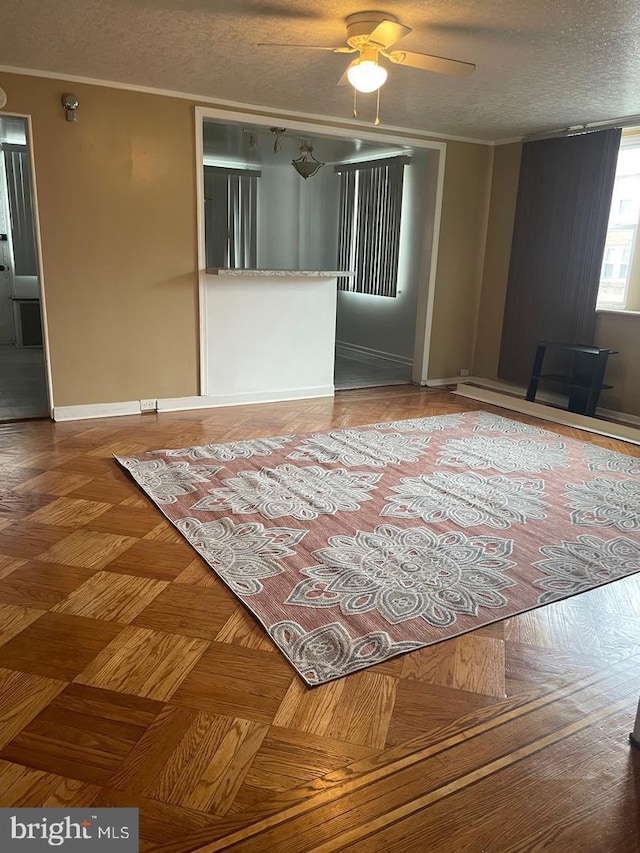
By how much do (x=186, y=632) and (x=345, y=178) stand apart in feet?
23.0

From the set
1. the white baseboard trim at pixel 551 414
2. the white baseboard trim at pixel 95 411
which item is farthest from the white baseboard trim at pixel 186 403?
the white baseboard trim at pixel 551 414

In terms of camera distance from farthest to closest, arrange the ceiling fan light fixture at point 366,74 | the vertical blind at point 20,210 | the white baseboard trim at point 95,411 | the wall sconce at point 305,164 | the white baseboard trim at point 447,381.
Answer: the vertical blind at point 20,210 → the wall sconce at point 305,164 → the white baseboard trim at point 447,381 → the white baseboard trim at point 95,411 → the ceiling fan light fixture at point 366,74

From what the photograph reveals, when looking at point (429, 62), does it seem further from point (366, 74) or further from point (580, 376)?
point (580, 376)

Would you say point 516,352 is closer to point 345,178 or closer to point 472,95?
point 472,95

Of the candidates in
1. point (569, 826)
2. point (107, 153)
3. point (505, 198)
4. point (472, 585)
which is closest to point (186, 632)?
point (472, 585)

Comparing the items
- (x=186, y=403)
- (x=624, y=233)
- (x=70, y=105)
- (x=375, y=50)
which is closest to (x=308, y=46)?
(x=375, y=50)

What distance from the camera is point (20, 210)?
7.58 m

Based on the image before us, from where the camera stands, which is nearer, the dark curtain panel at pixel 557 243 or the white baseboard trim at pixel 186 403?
the white baseboard trim at pixel 186 403

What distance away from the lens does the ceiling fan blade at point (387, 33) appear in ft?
9.36

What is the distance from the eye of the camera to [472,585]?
2408 mm

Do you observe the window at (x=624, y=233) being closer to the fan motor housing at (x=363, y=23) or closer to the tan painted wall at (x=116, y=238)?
the fan motor housing at (x=363, y=23)

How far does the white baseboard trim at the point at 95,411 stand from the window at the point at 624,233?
402cm

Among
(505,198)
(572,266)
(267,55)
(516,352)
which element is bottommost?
(516,352)

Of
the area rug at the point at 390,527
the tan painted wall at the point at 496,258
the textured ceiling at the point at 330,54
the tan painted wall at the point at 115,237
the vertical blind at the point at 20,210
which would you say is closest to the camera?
the area rug at the point at 390,527
